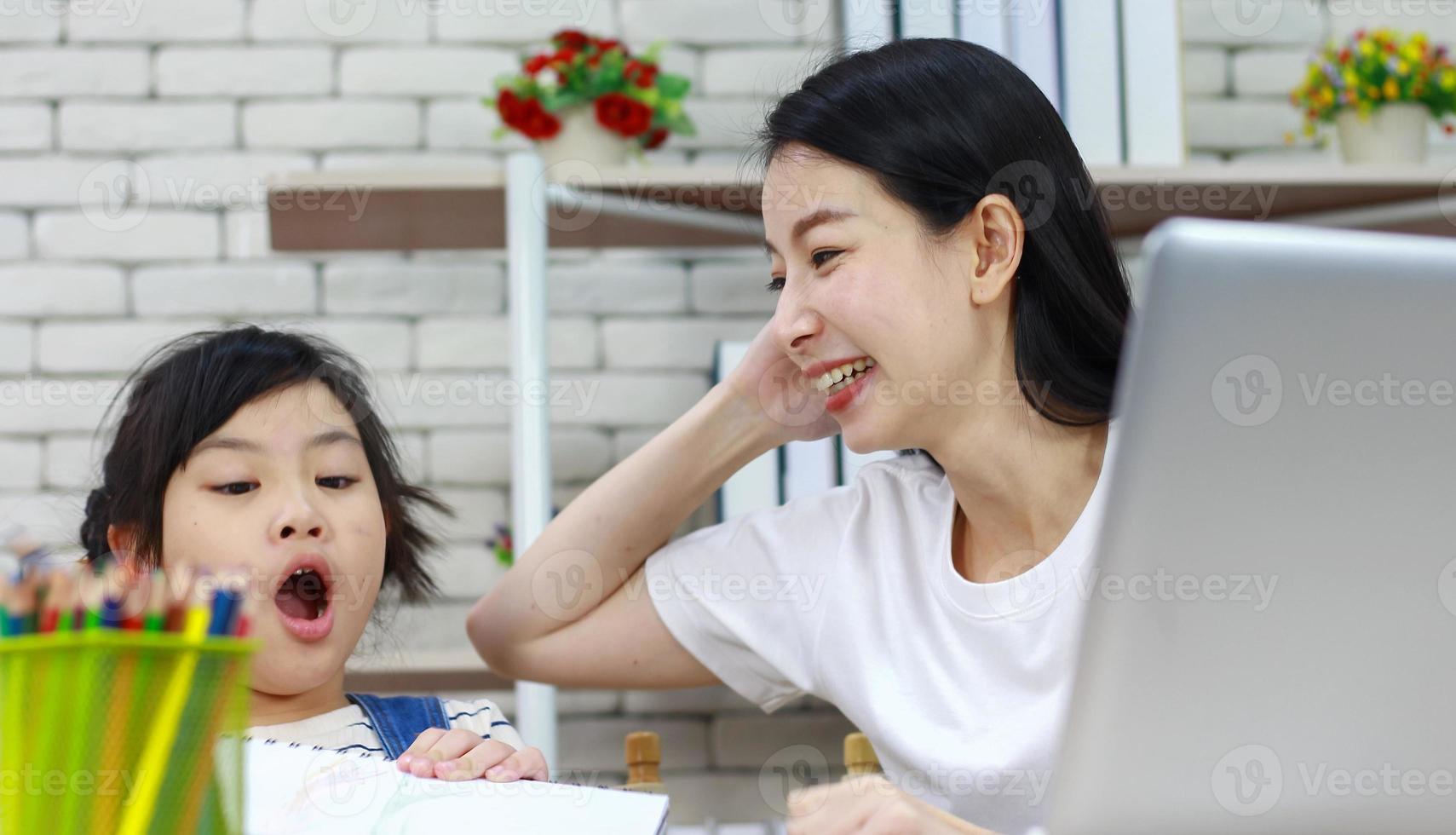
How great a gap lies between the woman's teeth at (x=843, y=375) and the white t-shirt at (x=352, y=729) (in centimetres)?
45

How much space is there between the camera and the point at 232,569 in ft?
3.86

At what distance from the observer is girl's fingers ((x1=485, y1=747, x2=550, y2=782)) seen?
105cm

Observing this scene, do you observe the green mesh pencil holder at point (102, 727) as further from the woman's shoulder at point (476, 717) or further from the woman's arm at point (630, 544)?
the woman's arm at point (630, 544)

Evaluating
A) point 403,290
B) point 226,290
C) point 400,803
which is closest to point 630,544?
point 400,803

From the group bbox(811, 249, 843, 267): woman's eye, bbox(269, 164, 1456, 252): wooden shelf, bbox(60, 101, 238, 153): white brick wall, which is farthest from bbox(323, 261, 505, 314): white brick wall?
bbox(811, 249, 843, 267): woman's eye

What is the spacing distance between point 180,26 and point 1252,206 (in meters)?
1.70

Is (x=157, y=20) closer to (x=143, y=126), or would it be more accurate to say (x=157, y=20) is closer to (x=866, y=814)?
(x=143, y=126)

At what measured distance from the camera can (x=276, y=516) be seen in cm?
121

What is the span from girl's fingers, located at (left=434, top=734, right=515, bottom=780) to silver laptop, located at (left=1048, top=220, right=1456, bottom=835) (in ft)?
1.73

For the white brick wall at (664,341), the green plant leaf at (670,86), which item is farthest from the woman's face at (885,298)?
the white brick wall at (664,341)

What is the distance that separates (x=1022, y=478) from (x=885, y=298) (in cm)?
23

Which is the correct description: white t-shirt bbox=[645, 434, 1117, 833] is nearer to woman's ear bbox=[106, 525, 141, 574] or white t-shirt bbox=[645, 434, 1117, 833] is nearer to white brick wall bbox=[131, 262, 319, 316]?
woman's ear bbox=[106, 525, 141, 574]

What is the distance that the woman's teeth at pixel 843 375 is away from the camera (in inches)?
50.8

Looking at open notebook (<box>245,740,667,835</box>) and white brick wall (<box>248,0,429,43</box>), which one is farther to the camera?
white brick wall (<box>248,0,429,43</box>)
